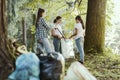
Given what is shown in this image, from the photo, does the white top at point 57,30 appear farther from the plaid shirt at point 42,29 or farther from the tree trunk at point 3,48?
the tree trunk at point 3,48

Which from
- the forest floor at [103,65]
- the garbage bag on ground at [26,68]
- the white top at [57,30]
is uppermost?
A: the white top at [57,30]

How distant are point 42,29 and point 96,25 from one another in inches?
151

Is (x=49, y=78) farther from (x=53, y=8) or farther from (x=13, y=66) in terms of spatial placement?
(x=53, y=8)

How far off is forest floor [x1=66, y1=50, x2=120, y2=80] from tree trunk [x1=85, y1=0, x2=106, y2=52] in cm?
45

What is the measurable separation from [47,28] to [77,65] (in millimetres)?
3149

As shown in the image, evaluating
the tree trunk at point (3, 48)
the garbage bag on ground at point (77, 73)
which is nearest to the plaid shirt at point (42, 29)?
the tree trunk at point (3, 48)

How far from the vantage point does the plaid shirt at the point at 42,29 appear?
9.95m

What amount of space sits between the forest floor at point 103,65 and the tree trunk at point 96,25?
454mm

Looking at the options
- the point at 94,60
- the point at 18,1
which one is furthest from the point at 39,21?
the point at 18,1

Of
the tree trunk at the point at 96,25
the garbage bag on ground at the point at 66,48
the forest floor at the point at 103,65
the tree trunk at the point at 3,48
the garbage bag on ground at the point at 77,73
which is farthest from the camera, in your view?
the tree trunk at the point at 96,25

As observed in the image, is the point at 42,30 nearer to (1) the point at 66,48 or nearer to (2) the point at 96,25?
(1) the point at 66,48

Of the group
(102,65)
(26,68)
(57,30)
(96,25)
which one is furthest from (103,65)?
(26,68)

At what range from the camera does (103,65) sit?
1138 centimetres

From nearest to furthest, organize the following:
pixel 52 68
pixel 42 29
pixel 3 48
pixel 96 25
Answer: pixel 52 68
pixel 3 48
pixel 42 29
pixel 96 25
